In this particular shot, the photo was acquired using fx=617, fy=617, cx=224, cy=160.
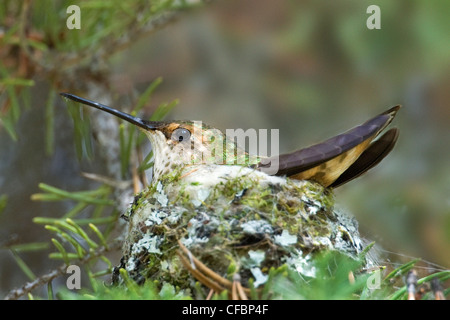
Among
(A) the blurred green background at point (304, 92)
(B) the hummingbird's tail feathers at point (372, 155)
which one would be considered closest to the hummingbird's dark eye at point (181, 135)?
(B) the hummingbird's tail feathers at point (372, 155)

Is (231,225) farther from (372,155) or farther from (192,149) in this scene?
(372,155)

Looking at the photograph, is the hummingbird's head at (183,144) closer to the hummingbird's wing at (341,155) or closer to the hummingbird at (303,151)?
the hummingbird at (303,151)

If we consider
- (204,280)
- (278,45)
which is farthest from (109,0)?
(204,280)

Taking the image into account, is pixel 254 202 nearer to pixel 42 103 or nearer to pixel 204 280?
pixel 204 280

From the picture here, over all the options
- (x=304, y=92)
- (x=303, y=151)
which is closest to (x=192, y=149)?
(x=303, y=151)

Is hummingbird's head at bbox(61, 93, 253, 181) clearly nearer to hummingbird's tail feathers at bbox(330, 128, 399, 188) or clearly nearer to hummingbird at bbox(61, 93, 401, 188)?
hummingbird at bbox(61, 93, 401, 188)
